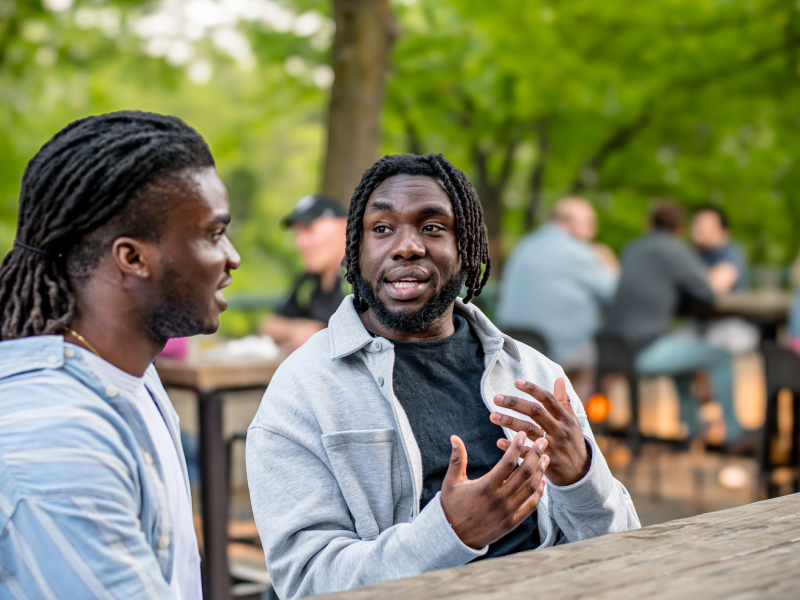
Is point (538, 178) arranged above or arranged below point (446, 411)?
above

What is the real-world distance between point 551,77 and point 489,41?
2.41 ft

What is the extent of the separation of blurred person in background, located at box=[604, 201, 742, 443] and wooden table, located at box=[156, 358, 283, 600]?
3115 millimetres

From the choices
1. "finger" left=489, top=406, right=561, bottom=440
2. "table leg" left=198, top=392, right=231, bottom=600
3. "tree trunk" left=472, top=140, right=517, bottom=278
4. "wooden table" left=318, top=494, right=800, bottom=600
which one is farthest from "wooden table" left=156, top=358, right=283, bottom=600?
"tree trunk" left=472, top=140, right=517, bottom=278

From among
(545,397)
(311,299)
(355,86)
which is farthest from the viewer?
(355,86)

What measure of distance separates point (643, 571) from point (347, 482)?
665mm

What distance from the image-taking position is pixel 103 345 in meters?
1.46

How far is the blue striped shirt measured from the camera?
4.09 ft

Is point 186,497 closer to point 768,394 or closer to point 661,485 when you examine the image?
point 768,394

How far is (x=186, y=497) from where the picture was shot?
5.18 ft

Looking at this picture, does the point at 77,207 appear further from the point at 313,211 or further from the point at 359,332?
the point at 313,211

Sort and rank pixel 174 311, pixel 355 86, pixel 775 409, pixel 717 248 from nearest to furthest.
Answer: pixel 174 311 → pixel 775 409 → pixel 355 86 → pixel 717 248

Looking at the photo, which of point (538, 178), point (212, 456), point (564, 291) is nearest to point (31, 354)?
point (212, 456)

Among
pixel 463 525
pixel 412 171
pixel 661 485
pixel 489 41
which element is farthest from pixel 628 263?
pixel 463 525

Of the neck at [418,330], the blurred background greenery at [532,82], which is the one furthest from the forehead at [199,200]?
the blurred background greenery at [532,82]
